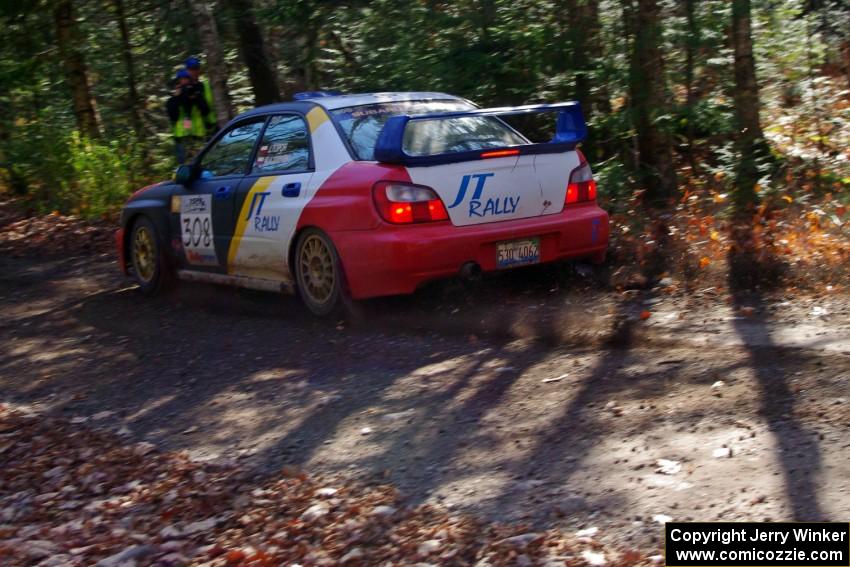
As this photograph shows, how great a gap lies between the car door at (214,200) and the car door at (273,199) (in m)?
0.15

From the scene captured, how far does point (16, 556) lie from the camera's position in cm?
464

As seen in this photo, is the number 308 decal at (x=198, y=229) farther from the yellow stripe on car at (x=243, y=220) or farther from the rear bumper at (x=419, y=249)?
the rear bumper at (x=419, y=249)

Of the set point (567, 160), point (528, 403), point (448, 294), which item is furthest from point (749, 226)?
point (528, 403)

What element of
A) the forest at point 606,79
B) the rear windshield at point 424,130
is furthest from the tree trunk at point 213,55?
the rear windshield at point 424,130

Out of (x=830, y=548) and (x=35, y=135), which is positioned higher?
(x=35, y=135)

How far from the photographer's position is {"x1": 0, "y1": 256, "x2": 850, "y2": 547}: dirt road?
4379mm

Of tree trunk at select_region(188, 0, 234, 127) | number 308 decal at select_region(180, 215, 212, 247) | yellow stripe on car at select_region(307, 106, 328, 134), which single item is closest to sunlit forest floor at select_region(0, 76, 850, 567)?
number 308 decal at select_region(180, 215, 212, 247)

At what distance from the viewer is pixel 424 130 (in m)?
7.77

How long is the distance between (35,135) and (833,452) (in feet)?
52.7

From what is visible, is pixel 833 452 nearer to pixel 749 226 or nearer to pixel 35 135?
pixel 749 226

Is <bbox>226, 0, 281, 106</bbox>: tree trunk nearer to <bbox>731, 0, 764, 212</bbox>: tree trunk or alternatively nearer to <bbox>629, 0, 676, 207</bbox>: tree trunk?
<bbox>629, 0, 676, 207</bbox>: tree trunk

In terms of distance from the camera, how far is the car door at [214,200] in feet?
29.3

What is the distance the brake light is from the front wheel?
179cm

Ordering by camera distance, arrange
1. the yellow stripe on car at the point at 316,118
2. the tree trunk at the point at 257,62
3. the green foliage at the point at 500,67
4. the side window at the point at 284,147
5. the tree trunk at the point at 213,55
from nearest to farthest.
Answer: the yellow stripe on car at the point at 316,118
the side window at the point at 284,147
the green foliage at the point at 500,67
the tree trunk at the point at 213,55
the tree trunk at the point at 257,62
